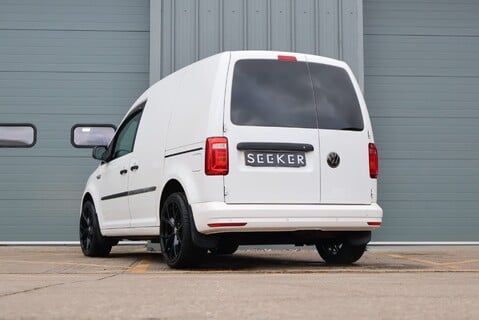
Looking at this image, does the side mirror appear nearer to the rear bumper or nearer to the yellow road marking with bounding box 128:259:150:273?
the yellow road marking with bounding box 128:259:150:273

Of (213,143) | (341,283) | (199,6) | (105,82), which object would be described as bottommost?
(341,283)

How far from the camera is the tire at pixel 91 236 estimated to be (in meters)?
8.48

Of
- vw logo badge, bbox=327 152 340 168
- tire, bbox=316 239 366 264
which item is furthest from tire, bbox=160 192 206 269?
tire, bbox=316 239 366 264

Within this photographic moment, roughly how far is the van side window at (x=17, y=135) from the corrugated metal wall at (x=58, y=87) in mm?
72

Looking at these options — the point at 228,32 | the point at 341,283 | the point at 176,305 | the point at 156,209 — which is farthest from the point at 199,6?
the point at 176,305

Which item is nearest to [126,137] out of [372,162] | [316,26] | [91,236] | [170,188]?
[91,236]

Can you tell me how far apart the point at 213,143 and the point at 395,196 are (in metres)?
5.80

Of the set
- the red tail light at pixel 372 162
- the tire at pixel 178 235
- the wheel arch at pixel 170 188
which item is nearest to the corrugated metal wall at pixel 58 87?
the wheel arch at pixel 170 188

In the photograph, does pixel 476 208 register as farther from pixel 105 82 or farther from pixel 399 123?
pixel 105 82

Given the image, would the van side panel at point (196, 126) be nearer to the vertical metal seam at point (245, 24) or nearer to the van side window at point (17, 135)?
the vertical metal seam at point (245, 24)

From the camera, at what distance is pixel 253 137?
6.26m

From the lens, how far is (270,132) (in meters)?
6.32

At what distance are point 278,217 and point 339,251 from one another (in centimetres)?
128

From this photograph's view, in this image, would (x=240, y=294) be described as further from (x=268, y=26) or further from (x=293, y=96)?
(x=268, y=26)
